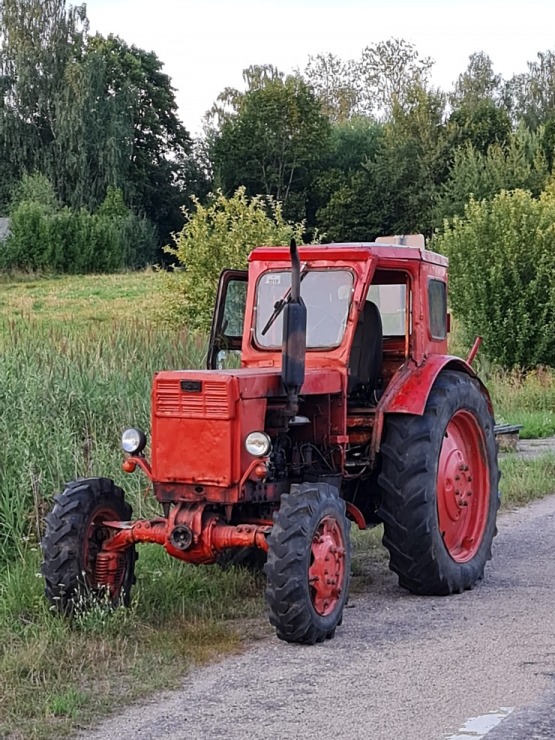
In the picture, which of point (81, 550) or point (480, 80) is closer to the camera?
point (81, 550)

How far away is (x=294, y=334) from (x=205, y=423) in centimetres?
71

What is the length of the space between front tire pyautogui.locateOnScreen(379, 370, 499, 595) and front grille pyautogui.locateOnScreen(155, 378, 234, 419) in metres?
1.31

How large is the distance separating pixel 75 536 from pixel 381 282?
9.91 feet

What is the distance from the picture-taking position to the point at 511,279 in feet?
70.8

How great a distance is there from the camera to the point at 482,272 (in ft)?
71.3

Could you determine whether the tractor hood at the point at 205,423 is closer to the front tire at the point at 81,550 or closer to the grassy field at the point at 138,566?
the front tire at the point at 81,550

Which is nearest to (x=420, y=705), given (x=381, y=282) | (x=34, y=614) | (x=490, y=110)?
(x=34, y=614)

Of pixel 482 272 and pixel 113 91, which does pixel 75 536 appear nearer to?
pixel 482 272

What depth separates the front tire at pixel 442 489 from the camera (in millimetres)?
7395

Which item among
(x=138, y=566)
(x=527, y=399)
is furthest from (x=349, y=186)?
(x=138, y=566)

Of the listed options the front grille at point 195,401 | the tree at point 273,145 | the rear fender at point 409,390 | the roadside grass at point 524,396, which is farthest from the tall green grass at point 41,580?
the tree at point 273,145

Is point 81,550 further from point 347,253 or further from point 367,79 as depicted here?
point 367,79

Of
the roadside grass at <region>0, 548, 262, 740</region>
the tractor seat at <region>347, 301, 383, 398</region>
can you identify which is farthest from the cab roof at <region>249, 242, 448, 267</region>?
the roadside grass at <region>0, 548, 262, 740</region>

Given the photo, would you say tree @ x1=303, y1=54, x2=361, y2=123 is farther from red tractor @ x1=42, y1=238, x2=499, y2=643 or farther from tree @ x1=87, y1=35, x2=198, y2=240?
red tractor @ x1=42, y1=238, x2=499, y2=643
